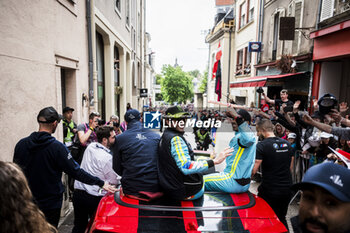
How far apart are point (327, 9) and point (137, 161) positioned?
9.82m

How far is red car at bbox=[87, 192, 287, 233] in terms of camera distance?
2154 mm

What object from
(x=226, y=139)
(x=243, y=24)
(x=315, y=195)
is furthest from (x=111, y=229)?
(x=243, y=24)

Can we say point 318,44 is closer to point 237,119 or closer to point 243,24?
point 237,119

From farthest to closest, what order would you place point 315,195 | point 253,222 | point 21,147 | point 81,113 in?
point 81,113 < point 21,147 < point 253,222 < point 315,195

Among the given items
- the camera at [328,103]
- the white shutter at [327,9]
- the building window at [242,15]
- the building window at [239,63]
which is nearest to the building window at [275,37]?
the white shutter at [327,9]

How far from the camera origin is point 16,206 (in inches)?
47.0

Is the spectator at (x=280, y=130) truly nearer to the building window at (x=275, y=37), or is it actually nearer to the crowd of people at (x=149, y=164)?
the crowd of people at (x=149, y=164)

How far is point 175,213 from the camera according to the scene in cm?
239

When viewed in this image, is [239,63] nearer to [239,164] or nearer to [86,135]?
[86,135]

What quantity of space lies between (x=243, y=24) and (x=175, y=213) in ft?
67.5

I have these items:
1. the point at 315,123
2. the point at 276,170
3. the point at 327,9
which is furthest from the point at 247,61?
the point at 276,170

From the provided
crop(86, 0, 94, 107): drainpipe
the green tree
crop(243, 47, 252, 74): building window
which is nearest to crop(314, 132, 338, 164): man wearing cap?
crop(86, 0, 94, 107): drainpipe

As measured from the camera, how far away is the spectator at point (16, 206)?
3.74ft

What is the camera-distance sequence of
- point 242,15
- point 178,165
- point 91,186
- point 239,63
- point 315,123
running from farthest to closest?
point 239,63, point 242,15, point 315,123, point 91,186, point 178,165
